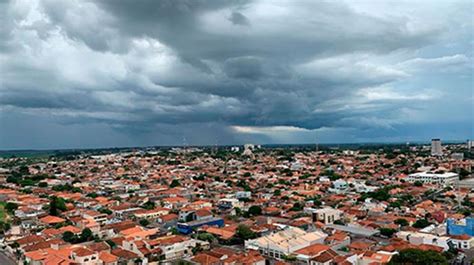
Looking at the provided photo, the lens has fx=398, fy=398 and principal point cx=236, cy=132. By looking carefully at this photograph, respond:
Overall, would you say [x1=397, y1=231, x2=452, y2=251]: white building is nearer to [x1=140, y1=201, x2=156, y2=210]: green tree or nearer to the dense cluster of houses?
the dense cluster of houses

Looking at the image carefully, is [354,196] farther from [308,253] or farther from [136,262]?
[136,262]

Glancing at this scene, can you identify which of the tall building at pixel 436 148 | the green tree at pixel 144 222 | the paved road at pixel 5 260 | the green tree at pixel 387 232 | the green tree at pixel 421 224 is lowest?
the paved road at pixel 5 260

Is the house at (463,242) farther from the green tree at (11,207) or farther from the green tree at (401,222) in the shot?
the green tree at (11,207)

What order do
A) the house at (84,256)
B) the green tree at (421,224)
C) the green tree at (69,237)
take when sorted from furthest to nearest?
the green tree at (421,224) → the green tree at (69,237) → the house at (84,256)

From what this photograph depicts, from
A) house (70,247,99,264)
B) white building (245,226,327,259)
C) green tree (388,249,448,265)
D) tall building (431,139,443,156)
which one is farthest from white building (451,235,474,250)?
tall building (431,139,443,156)

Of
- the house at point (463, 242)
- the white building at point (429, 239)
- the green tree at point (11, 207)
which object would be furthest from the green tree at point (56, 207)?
the house at point (463, 242)

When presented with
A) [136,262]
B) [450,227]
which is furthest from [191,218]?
[450,227]

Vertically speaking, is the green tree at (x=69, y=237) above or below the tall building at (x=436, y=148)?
below
